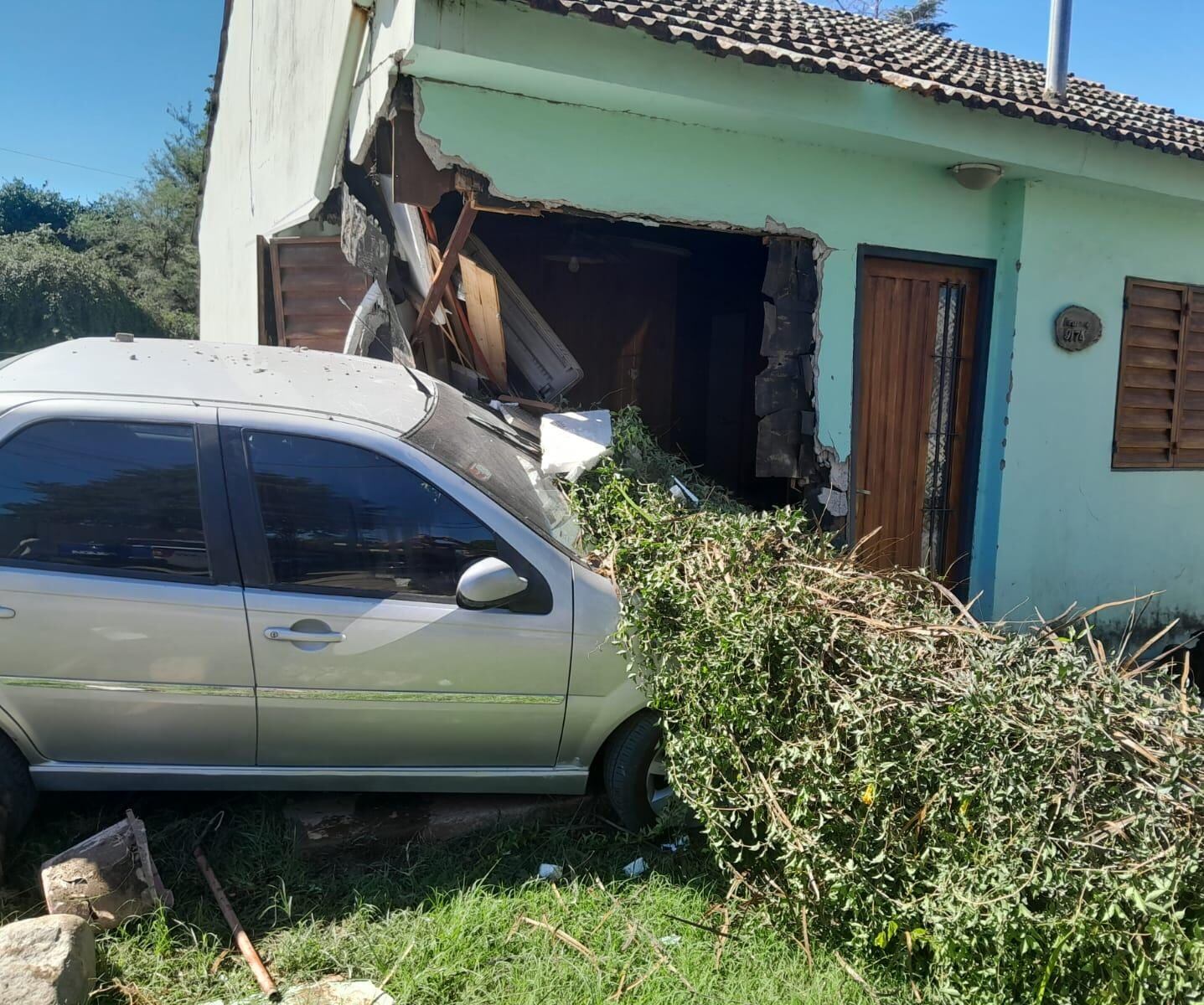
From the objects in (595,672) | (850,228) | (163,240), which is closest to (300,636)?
(595,672)

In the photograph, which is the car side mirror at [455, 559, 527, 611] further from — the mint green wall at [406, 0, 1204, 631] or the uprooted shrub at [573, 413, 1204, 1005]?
the mint green wall at [406, 0, 1204, 631]

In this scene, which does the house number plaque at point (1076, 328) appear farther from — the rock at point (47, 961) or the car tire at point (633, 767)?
the rock at point (47, 961)

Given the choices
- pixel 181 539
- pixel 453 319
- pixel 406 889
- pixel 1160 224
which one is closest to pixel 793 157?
pixel 453 319

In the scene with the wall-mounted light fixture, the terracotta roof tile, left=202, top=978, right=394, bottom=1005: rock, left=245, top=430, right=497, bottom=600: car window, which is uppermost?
the terracotta roof tile

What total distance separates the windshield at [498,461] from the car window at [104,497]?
832 millimetres

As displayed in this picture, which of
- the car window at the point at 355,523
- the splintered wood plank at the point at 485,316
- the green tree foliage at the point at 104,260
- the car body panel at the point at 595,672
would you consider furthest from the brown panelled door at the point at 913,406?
the green tree foliage at the point at 104,260

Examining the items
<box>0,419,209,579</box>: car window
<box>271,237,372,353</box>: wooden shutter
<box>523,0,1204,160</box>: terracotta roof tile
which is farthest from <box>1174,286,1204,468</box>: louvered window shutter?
<box>0,419,209,579</box>: car window

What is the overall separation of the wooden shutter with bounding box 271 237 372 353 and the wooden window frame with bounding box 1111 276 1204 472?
5874 mm

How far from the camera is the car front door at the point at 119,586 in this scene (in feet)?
9.56

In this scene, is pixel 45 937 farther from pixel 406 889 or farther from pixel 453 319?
pixel 453 319

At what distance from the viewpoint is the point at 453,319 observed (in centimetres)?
528

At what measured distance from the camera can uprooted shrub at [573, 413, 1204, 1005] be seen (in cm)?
199

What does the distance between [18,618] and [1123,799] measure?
3.33 meters

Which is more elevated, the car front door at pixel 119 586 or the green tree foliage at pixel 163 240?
the green tree foliage at pixel 163 240
